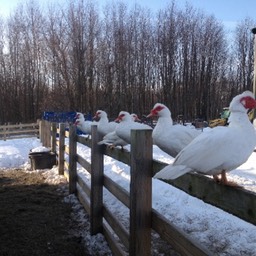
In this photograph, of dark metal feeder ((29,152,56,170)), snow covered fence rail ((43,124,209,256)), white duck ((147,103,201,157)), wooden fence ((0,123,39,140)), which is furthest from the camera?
wooden fence ((0,123,39,140))

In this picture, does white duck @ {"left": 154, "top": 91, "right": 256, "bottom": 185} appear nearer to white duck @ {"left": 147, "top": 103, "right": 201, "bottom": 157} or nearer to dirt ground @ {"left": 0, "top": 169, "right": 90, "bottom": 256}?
white duck @ {"left": 147, "top": 103, "right": 201, "bottom": 157}

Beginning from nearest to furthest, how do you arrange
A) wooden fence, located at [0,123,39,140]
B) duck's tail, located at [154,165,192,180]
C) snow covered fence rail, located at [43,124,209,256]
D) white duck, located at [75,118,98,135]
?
duck's tail, located at [154,165,192,180]
snow covered fence rail, located at [43,124,209,256]
white duck, located at [75,118,98,135]
wooden fence, located at [0,123,39,140]

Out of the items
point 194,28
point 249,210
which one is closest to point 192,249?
point 249,210

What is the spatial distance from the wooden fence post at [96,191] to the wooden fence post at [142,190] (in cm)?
194

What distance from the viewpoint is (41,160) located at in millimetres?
11227

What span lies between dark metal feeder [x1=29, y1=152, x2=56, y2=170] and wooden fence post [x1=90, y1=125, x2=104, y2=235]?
6133 millimetres

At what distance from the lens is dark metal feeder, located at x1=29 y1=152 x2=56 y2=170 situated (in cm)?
1118

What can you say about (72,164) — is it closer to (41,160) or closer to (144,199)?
(41,160)

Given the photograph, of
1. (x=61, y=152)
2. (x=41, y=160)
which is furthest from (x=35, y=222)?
(x=41, y=160)

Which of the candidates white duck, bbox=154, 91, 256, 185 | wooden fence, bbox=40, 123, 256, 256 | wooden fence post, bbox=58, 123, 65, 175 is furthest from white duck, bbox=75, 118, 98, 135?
white duck, bbox=154, 91, 256, 185

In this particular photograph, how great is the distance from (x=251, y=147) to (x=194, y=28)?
40.1m

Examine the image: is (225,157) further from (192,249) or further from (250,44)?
(250,44)

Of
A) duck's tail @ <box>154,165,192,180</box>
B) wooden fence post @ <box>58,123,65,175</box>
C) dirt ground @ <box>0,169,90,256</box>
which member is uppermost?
duck's tail @ <box>154,165,192,180</box>

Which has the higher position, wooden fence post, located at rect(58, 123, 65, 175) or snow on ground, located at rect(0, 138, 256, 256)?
wooden fence post, located at rect(58, 123, 65, 175)
